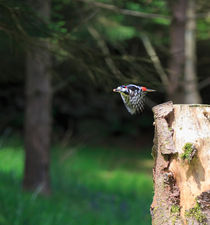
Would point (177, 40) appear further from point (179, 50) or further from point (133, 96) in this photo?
point (133, 96)

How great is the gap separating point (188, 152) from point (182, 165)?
9cm

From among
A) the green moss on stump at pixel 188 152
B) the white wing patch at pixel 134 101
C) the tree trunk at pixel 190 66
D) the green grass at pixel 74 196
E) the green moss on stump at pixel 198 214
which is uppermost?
the tree trunk at pixel 190 66

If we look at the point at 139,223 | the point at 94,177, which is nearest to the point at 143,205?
the point at 139,223

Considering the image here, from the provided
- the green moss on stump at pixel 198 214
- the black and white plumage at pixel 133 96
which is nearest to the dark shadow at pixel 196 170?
the green moss on stump at pixel 198 214

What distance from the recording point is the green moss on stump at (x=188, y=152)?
1.93 meters

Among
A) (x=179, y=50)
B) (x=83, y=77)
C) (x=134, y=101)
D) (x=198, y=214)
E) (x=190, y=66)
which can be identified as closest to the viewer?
(x=198, y=214)

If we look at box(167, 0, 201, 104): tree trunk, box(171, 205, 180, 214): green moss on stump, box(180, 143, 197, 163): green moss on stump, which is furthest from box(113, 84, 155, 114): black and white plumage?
box(167, 0, 201, 104): tree trunk

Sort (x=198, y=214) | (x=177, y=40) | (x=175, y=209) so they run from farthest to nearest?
1. (x=177, y=40)
2. (x=175, y=209)
3. (x=198, y=214)

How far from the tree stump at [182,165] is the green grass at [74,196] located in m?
2.42

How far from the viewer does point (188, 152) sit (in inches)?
76.5

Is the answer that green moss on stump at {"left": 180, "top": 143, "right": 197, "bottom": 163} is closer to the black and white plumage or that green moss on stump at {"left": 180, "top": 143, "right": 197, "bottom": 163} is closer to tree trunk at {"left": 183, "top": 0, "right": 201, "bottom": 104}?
the black and white plumage

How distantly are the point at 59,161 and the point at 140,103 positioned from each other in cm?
632

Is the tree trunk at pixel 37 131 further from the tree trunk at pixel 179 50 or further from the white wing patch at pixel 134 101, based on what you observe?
the white wing patch at pixel 134 101

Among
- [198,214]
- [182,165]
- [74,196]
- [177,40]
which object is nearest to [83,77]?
[182,165]
